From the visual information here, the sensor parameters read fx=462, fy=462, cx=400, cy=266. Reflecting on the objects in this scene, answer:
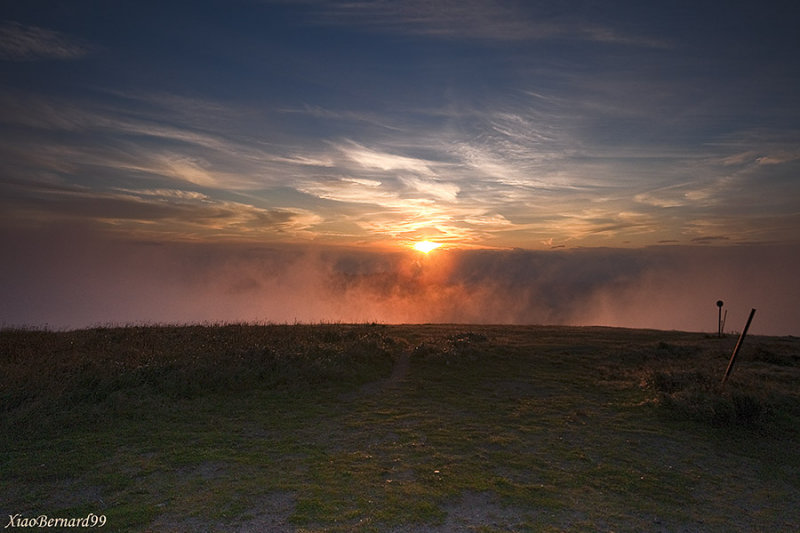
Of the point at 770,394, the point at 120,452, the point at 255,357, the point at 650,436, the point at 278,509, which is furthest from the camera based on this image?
the point at 255,357

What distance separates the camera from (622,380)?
678 inches

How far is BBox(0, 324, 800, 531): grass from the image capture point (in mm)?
7539

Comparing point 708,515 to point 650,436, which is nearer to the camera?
point 708,515

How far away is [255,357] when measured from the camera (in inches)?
668

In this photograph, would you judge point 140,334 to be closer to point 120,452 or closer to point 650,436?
point 120,452

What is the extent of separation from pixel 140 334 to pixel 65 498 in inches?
652

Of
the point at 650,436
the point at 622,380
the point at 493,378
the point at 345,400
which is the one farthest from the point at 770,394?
the point at 345,400

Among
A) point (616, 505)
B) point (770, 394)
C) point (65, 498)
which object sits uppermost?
point (770, 394)

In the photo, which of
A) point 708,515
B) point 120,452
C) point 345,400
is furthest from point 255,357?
point 708,515

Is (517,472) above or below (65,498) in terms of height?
above

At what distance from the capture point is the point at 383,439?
10.8 metres

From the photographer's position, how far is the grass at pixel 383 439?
754cm

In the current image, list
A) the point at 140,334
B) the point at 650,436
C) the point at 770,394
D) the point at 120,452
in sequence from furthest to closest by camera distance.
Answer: the point at 140,334 → the point at 770,394 → the point at 650,436 → the point at 120,452

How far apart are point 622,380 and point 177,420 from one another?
15002mm
